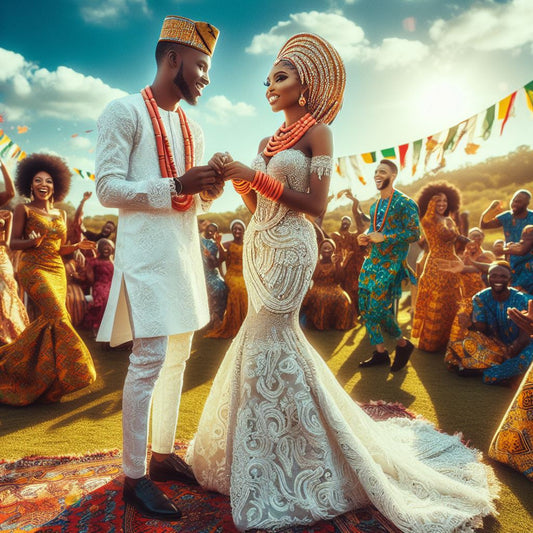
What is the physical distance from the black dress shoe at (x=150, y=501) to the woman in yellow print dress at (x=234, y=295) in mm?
5053

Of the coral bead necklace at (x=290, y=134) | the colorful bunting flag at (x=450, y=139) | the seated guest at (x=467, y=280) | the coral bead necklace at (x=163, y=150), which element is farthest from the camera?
the colorful bunting flag at (x=450, y=139)

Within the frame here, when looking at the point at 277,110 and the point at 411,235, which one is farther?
the point at 411,235

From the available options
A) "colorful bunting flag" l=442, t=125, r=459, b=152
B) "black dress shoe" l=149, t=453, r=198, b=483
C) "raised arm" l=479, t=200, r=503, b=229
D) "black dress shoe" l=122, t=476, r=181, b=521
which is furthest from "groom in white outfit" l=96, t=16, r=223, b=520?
"colorful bunting flag" l=442, t=125, r=459, b=152

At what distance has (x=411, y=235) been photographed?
16.6ft

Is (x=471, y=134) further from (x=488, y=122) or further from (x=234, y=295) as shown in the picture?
(x=234, y=295)

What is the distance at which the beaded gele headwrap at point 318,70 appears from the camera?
2.43 m

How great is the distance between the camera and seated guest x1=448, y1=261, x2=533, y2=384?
4.57m

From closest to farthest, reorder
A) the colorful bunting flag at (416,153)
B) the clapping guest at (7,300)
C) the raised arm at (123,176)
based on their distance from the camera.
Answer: the raised arm at (123,176), the clapping guest at (7,300), the colorful bunting flag at (416,153)

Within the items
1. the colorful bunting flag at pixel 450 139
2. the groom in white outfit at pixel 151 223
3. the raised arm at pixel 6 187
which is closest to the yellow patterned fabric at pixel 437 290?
the colorful bunting flag at pixel 450 139

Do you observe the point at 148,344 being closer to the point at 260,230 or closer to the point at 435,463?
the point at 260,230

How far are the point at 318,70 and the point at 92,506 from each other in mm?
2711

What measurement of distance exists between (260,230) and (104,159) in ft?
2.92

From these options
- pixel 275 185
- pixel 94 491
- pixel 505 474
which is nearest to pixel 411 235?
pixel 505 474

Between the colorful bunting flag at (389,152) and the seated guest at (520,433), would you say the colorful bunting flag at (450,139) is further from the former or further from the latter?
the seated guest at (520,433)
